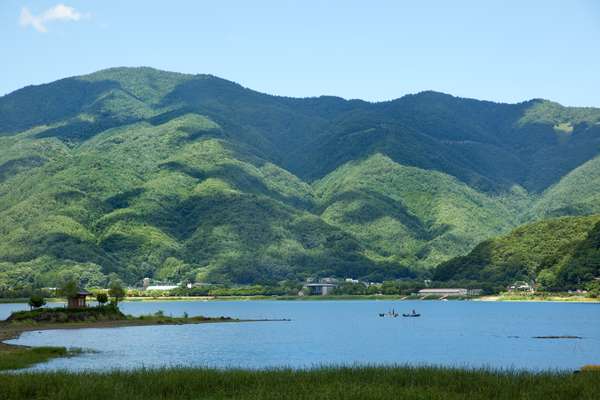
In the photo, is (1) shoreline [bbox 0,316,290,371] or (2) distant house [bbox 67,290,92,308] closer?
(1) shoreline [bbox 0,316,290,371]

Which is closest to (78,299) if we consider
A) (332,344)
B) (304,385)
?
(332,344)

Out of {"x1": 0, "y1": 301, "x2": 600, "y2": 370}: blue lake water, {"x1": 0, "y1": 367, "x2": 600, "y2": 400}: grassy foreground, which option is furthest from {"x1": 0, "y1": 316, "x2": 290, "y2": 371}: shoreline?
{"x1": 0, "y1": 367, "x2": 600, "y2": 400}: grassy foreground

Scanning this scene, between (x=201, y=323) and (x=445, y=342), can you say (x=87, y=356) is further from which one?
(x=201, y=323)

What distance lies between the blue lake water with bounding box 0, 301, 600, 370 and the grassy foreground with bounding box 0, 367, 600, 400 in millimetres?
10633

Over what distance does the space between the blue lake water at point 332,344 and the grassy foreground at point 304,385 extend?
1063 centimetres

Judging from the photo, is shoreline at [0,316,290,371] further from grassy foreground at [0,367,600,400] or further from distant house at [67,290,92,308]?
grassy foreground at [0,367,600,400]

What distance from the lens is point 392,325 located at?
6211 inches

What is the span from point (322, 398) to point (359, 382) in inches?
294

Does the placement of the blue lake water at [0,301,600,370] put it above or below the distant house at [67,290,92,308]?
below

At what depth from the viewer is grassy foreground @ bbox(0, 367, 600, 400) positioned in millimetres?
49219

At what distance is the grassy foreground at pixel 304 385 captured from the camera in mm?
49219

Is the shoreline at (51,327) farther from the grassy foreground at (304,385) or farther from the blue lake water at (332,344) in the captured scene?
the grassy foreground at (304,385)

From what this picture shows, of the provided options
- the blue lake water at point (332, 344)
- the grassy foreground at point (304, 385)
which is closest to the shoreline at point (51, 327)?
the blue lake water at point (332, 344)

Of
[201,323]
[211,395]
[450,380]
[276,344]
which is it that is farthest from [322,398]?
[201,323]
